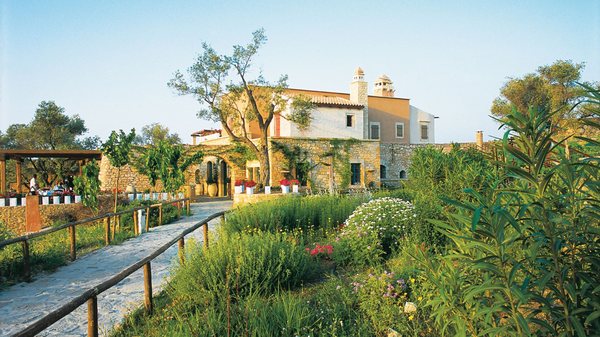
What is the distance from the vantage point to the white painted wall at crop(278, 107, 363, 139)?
27.2 meters

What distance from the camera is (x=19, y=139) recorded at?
32.8 m

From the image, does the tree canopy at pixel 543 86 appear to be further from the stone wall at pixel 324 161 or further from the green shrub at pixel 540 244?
the green shrub at pixel 540 244

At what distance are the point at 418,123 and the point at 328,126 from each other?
38.6 ft

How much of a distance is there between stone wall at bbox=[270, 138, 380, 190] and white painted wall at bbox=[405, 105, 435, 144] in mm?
9421

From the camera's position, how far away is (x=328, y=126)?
2805cm

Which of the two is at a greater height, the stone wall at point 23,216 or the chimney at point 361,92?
the chimney at point 361,92

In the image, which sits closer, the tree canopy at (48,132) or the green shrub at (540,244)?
the green shrub at (540,244)

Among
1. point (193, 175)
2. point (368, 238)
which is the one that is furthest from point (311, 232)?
point (193, 175)

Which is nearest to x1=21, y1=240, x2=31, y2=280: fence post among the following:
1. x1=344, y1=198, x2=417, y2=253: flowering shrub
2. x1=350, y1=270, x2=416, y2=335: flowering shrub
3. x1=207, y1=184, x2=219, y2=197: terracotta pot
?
x1=344, y1=198, x2=417, y2=253: flowering shrub

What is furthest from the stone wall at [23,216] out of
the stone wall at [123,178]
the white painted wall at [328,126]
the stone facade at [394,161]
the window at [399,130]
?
the window at [399,130]

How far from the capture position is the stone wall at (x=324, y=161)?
83.1 feet

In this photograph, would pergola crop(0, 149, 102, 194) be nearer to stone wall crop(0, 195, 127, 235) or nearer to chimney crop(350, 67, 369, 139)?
stone wall crop(0, 195, 127, 235)

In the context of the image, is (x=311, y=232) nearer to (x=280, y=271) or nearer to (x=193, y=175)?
(x=280, y=271)

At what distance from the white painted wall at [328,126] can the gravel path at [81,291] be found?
17.0 m
